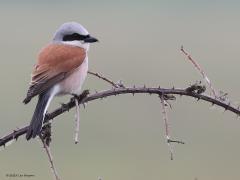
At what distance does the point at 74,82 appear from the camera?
17.0 ft

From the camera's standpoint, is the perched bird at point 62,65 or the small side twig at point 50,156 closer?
the small side twig at point 50,156

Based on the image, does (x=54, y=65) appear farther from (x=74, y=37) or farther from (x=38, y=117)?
(x=38, y=117)

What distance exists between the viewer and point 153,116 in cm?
1479

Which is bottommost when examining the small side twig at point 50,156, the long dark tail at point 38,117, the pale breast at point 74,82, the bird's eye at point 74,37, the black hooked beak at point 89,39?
the small side twig at point 50,156

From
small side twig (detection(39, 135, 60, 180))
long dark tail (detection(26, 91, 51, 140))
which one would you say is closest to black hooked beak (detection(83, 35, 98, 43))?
long dark tail (detection(26, 91, 51, 140))

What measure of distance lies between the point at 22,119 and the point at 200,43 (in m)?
11.0

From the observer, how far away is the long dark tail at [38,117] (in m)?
3.50

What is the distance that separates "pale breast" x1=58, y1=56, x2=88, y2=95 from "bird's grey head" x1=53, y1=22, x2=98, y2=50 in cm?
15

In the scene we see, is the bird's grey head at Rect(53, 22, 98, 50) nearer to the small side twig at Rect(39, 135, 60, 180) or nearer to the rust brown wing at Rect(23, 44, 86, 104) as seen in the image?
the rust brown wing at Rect(23, 44, 86, 104)

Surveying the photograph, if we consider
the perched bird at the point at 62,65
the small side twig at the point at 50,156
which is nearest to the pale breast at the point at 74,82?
the perched bird at the point at 62,65

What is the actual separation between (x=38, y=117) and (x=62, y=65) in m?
1.18

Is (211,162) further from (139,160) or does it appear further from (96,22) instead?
(96,22)

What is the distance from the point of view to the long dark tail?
138 inches

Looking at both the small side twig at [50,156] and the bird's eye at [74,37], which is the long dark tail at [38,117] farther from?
the bird's eye at [74,37]
